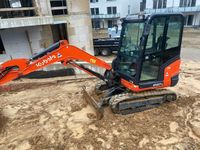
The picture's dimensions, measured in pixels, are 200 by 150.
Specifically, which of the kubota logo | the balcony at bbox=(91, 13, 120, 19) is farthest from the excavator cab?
the balcony at bbox=(91, 13, 120, 19)

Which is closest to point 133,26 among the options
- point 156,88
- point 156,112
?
point 156,88

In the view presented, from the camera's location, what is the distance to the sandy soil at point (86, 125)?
163 inches

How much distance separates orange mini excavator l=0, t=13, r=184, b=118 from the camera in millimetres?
4391

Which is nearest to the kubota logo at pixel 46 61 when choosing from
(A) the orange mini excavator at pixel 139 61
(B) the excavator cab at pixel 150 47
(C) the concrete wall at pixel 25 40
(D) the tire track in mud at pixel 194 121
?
(A) the orange mini excavator at pixel 139 61

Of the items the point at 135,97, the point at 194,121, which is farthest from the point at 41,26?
the point at 194,121

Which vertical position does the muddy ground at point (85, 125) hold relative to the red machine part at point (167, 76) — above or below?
below

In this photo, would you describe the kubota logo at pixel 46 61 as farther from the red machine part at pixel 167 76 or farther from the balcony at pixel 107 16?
the balcony at pixel 107 16

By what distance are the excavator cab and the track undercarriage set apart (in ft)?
0.98

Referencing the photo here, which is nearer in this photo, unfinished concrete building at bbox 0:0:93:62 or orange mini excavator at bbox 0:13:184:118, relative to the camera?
orange mini excavator at bbox 0:13:184:118

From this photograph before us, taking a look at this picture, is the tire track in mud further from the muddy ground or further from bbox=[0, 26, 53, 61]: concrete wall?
bbox=[0, 26, 53, 61]: concrete wall

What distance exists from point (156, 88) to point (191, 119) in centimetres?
120

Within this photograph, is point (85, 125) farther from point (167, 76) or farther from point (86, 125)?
point (167, 76)

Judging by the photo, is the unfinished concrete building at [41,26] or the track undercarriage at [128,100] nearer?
the track undercarriage at [128,100]

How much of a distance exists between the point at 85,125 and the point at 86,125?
0.03m
